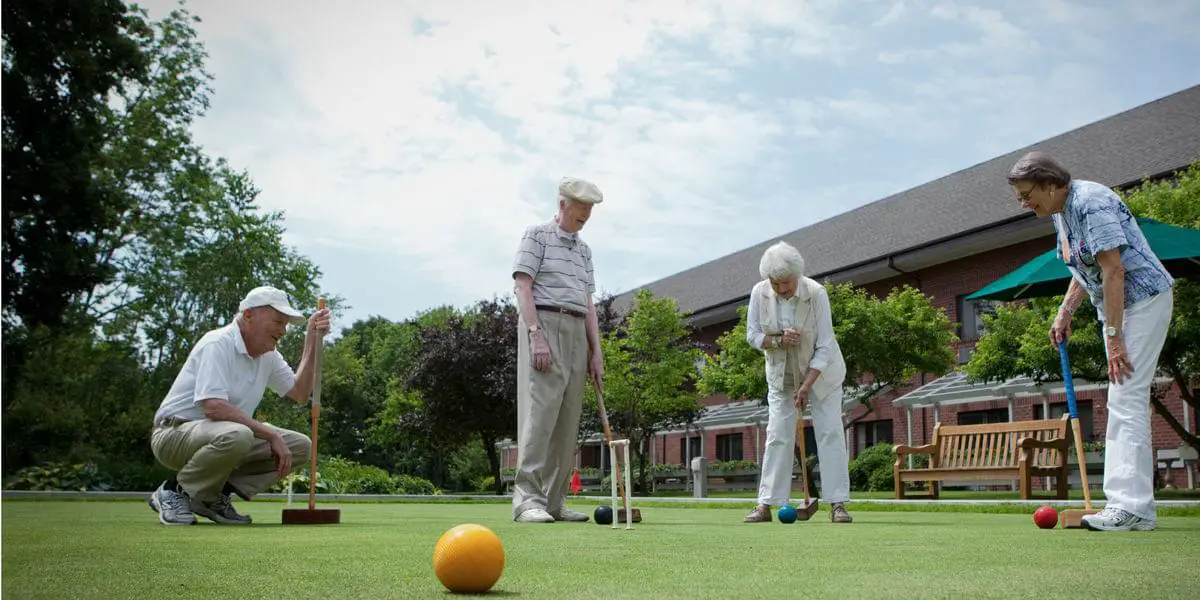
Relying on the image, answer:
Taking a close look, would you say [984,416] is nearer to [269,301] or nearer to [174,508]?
[269,301]

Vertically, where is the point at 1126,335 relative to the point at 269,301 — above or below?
below

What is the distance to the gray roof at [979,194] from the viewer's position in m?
21.2

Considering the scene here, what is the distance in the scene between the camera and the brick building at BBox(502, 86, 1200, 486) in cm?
2088

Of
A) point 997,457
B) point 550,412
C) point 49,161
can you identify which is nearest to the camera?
point 550,412

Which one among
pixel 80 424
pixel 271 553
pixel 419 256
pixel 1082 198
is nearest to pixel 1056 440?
pixel 1082 198

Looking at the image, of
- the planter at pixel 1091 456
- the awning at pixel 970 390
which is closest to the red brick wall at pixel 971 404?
the awning at pixel 970 390

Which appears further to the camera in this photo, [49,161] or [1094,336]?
[49,161]

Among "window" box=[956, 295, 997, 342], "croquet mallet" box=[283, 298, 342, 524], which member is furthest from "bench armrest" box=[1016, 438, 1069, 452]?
"window" box=[956, 295, 997, 342]

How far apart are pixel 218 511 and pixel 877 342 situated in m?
15.1

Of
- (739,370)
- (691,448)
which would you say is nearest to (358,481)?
(739,370)

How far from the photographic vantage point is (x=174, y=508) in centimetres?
591

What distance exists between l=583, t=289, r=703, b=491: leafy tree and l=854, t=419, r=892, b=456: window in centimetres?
464

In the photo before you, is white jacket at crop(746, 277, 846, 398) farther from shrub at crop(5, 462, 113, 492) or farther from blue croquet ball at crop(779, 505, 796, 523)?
shrub at crop(5, 462, 113, 492)

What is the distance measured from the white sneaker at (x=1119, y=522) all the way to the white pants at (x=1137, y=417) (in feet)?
0.10
